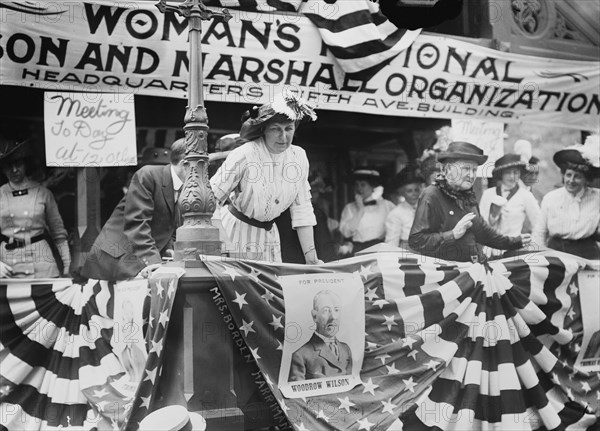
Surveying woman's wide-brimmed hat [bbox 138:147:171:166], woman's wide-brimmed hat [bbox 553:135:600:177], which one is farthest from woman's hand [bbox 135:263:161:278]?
woman's wide-brimmed hat [bbox 553:135:600:177]

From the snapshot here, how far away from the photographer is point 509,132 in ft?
31.7

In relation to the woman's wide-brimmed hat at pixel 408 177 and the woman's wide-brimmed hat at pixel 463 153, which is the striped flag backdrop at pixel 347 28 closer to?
the woman's wide-brimmed hat at pixel 463 153

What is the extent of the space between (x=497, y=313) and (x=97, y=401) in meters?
3.12

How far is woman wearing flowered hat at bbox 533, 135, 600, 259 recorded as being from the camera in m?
8.33

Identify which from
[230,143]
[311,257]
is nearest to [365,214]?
[230,143]

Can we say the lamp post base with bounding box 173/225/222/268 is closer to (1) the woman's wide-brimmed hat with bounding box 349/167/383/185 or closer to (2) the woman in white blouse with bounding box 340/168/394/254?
(2) the woman in white blouse with bounding box 340/168/394/254

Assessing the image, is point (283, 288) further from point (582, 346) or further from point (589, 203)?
point (589, 203)

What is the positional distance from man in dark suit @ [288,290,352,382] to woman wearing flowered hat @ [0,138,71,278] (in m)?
2.87

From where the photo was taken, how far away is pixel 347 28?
801 centimetres

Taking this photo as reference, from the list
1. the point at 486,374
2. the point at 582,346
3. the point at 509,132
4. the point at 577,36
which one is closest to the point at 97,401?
the point at 486,374

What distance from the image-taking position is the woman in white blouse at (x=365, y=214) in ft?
30.2

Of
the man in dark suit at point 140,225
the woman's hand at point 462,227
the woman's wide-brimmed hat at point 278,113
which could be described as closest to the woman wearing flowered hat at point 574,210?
the woman's hand at point 462,227

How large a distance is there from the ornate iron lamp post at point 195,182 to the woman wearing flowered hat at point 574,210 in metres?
4.35

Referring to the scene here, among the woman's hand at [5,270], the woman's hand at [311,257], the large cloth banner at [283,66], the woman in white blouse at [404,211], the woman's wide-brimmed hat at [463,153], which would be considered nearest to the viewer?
the woman's hand at [311,257]
